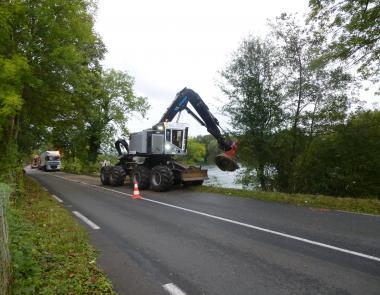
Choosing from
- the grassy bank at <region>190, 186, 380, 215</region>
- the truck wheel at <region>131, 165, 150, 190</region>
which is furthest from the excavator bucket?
the truck wheel at <region>131, 165, 150, 190</region>

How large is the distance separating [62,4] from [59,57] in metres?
2.33

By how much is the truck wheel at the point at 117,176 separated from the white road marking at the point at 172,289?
1472 cm

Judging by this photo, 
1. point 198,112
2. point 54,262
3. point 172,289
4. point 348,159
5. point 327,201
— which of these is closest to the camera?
point 172,289

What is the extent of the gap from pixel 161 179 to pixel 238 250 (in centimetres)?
968

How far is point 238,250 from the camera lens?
5.85 m

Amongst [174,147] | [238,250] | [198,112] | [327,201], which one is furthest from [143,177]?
[238,250]

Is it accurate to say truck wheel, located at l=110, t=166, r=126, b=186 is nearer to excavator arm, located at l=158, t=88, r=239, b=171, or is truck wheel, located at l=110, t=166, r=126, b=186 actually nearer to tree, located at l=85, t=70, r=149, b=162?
excavator arm, located at l=158, t=88, r=239, b=171

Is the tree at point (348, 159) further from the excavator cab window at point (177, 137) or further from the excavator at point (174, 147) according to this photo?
the excavator cab window at point (177, 137)

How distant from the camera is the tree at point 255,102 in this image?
52.1ft

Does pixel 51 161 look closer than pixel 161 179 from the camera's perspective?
No

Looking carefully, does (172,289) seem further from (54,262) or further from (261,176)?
(261,176)

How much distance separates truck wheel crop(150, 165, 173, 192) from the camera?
49.6 feet

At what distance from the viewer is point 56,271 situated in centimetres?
471

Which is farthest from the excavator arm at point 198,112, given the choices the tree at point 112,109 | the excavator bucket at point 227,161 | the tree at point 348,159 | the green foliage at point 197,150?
the green foliage at point 197,150
